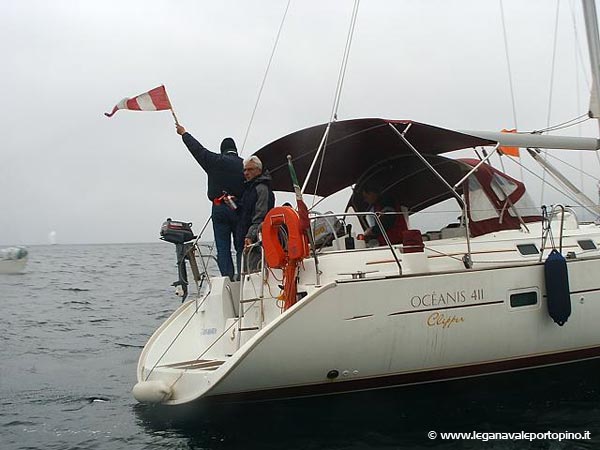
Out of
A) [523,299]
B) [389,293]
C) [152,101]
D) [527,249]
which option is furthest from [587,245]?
[152,101]

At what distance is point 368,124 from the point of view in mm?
6301

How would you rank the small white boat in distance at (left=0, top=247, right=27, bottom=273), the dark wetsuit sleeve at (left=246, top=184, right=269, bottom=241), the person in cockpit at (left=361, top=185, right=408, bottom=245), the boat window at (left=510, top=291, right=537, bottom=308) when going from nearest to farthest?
the boat window at (left=510, top=291, right=537, bottom=308), the dark wetsuit sleeve at (left=246, top=184, right=269, bottom=241), the person in cockpit at (left=361, top=185, right=408, bottom=245), the small white boat in distance at (left=0, top=247, right=27, bottom=273)

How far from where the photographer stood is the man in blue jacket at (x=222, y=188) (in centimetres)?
705

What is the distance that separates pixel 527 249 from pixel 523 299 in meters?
0.78

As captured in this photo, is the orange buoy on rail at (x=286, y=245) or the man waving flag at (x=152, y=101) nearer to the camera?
the orange buoy on rail at (x=286, y=245)

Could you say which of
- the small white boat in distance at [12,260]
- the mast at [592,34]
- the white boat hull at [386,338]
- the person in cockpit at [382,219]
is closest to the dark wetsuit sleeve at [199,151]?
the white boat hull at [386,338]

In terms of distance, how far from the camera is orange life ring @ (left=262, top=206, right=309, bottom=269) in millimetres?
5562

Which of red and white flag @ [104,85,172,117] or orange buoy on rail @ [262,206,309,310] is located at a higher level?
red and white flag @ [104,85,172,117]

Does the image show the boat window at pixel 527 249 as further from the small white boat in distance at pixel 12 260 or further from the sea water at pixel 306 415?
the small white boat in distance at pixel 12 260

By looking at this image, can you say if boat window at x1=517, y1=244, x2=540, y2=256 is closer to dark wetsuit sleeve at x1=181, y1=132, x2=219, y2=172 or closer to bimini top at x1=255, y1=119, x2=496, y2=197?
bimini top at x1=255, y1=119, x2=496, y2=197

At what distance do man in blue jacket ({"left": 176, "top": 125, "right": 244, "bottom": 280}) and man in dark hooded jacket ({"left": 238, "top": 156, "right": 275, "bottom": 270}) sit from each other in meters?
0.25

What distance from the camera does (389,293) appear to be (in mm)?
5328

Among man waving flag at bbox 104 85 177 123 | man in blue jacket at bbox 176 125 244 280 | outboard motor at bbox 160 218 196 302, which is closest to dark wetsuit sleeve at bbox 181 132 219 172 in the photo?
man in blue jacket at bbox 176 125 244 280

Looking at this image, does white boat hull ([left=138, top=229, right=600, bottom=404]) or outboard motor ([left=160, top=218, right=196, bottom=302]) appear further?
outboard motor ([left=160, top=218, right=196, bottom=302])
